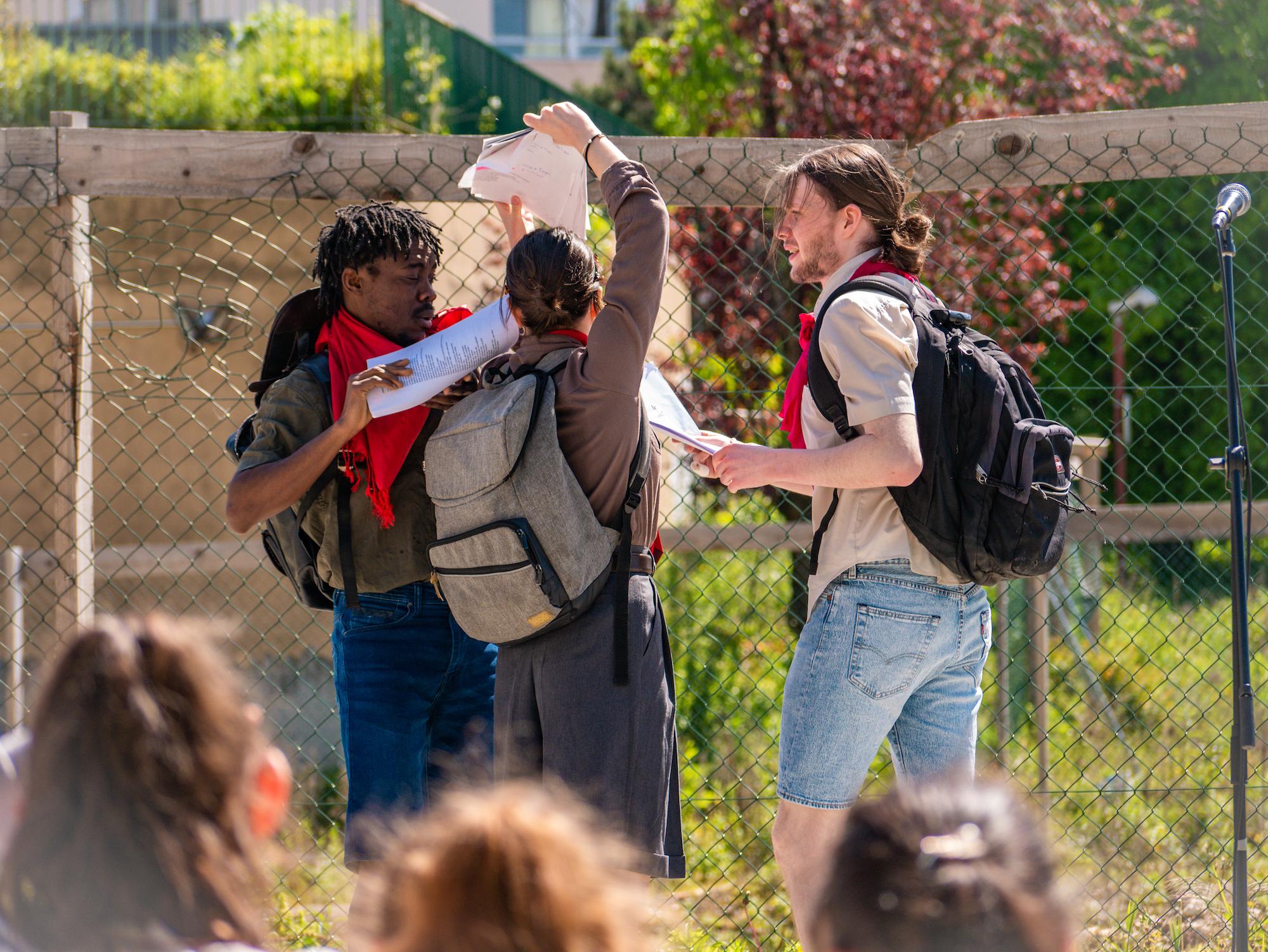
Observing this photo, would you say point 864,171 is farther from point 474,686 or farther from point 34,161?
point 34,161

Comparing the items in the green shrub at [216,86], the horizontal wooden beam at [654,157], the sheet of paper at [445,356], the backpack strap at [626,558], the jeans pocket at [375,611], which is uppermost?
the green shrub at [216,86]

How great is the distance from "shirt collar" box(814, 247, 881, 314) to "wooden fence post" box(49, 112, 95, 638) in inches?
79.0

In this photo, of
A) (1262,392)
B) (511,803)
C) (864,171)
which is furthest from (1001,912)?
(1262,392)

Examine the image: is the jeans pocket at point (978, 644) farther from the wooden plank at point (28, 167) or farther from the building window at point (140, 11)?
the building window at point (140, 11)

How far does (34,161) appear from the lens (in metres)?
3.22

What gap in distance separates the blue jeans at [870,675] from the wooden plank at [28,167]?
2322 millimetres

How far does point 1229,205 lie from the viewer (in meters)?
2.77

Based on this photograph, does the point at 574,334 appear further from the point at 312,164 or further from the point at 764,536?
the point at 764,536

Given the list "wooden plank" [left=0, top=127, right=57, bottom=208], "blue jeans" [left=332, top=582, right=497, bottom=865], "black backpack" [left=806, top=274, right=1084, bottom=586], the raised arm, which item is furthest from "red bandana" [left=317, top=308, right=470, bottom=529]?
"wooden plank" [left=0, top=127, right=57, bottom=208]

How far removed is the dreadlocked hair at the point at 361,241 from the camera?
267cm

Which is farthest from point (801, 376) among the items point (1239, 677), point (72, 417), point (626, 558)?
point (72, 417)

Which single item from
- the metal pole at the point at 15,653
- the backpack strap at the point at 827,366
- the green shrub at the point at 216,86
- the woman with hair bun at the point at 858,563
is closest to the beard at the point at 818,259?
the woman with hair bun at the point at 858,563

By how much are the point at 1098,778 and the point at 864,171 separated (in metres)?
3.46

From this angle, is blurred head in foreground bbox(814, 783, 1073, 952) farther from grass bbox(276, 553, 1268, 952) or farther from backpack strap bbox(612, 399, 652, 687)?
grass bbox(276, 553, 1268, 952)
